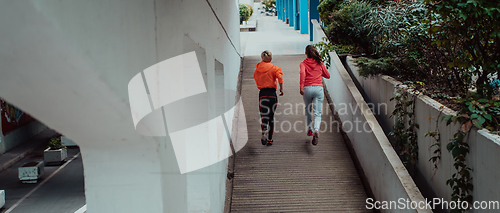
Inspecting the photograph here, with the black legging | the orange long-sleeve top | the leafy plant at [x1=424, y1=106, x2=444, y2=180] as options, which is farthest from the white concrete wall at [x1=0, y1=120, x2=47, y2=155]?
the leafy plant at [x1=424, y1=106, x2=444, y2=180]

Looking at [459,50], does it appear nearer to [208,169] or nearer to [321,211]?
[321,211]

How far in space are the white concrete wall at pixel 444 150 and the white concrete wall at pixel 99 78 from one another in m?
2.63

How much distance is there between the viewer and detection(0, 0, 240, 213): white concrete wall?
1.85 meters

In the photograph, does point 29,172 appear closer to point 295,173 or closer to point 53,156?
point 53,156

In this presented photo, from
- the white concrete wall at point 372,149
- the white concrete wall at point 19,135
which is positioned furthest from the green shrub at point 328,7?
the white concrete wall at point 19,135

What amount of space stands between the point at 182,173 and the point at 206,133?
0.90 metres

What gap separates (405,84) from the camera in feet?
18.0

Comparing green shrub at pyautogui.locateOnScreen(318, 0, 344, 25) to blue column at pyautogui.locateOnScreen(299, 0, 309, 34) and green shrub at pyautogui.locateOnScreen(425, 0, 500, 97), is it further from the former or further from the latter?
blue column at pyautogui.locateOnScreen(299, 0, 309, 34)

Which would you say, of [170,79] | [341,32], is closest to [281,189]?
[170,79]

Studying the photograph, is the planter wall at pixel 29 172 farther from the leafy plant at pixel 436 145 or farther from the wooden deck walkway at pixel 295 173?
the leafy plant at pixel 436 145

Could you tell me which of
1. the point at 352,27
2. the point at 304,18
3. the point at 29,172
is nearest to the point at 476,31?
the point at 352,27

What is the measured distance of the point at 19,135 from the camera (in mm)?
16031

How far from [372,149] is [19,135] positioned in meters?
15.1

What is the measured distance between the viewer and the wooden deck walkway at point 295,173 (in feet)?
18.1
